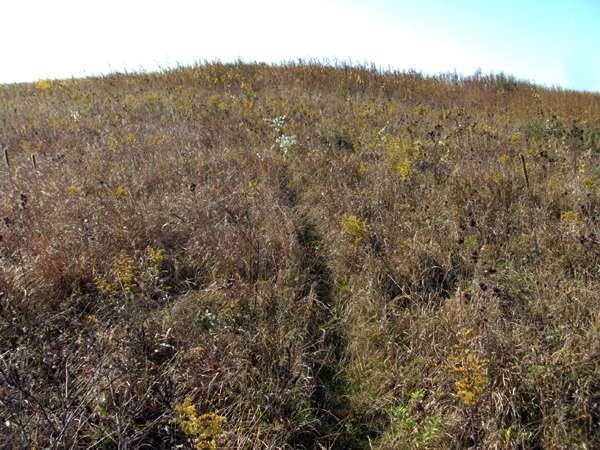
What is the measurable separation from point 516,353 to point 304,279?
1.40 meters

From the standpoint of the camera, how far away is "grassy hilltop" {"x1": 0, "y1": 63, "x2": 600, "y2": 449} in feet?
6.11

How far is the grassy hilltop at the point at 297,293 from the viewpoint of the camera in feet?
6.11

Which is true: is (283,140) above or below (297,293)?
above

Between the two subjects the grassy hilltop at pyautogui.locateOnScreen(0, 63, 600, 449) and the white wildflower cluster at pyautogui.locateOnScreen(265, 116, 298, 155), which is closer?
the grassy hilltop at pyautogui.locateOnScreen(0, 63, 600, 449)

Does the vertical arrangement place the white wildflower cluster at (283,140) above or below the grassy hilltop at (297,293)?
above

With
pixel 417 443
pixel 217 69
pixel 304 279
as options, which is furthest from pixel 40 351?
pixel 217 69

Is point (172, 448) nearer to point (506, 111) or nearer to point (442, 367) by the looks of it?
point (442, 367)

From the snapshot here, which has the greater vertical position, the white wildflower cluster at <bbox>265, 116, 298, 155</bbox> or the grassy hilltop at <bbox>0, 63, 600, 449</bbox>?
the white wildflower cluster at <bbox>265, 116, 298, 155</bbox>

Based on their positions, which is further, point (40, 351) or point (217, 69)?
point (217, 69)

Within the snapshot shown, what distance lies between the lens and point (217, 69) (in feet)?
32.3

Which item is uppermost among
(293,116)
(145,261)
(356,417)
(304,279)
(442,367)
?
(293,116)

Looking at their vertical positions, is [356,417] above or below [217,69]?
below

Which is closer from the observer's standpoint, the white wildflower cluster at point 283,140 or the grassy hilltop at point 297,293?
the grassy hilltop at point 297,293

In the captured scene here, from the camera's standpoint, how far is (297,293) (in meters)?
2.79
